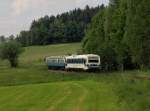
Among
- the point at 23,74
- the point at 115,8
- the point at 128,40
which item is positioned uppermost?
the point at 115,8

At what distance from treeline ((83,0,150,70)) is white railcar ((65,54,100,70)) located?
156 inches

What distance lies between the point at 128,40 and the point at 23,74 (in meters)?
25.7

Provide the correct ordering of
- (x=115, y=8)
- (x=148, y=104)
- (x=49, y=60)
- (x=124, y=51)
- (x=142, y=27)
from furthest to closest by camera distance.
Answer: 1. (x=49, y=60)
2. (x=115, y=8)
3. (x=124, y=51)
4. (x=142, y=27)
5. (x=148, y=104)

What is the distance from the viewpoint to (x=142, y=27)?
67312mm

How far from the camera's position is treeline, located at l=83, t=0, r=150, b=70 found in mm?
67562

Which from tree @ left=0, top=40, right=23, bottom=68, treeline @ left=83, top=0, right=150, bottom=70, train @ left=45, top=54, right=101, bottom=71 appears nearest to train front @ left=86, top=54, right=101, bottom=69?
train @ left=45, top=54, right=101, bottom=71

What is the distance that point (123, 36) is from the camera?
85812 millimetres

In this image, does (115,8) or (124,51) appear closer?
(124,51)

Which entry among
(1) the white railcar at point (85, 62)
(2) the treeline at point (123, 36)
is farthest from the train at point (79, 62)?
(2) the treeline at point (123, 36)

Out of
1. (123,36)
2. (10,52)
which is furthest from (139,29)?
(10,52)

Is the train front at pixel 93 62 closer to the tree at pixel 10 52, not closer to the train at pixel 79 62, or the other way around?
the train at pixel 79 62

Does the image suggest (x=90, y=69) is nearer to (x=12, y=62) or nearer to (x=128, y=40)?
(x=128, y=40)

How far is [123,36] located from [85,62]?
26.0 feet

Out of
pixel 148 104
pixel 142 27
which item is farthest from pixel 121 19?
pixel 148 104
